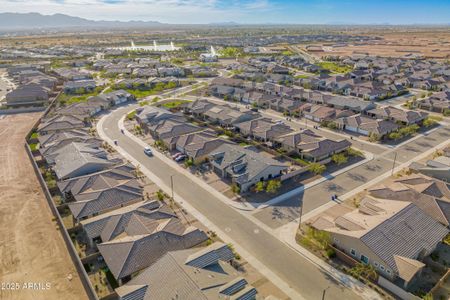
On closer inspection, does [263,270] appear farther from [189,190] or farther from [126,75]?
[126,75]

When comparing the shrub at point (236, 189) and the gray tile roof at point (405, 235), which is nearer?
the gray tile roof at point (405, 235)

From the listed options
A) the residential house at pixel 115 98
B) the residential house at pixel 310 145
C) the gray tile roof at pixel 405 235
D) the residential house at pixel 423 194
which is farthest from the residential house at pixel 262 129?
the residential house at pixel 115 98

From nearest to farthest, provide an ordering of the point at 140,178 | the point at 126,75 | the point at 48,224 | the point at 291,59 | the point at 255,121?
1. the point at 48,224
2. the point at 140,178
3. the point at 255,121
4. the point at 126,75
5. the point at 291,59

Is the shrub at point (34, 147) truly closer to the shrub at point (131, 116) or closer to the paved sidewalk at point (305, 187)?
the shrub at point (131, 116)

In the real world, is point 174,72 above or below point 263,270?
above

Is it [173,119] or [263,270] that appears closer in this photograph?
[263,270]

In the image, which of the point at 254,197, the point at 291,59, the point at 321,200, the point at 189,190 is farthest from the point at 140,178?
the point at 291,59

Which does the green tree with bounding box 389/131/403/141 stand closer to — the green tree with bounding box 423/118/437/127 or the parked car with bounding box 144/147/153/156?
the green tree with bounding box 423/118/437/127
